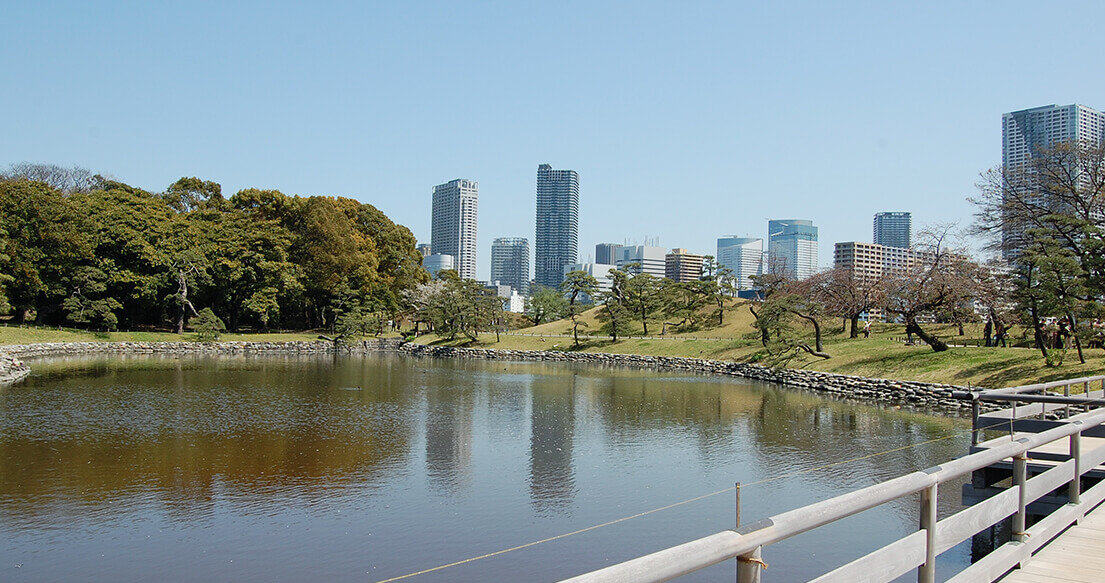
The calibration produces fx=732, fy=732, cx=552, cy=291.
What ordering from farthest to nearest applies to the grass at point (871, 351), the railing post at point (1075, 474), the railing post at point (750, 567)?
the grass at point (871, 351), the railing post at point (1075, 474), the railing post at point (750, 567)

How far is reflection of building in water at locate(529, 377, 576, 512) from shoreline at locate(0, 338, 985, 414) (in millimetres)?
10917

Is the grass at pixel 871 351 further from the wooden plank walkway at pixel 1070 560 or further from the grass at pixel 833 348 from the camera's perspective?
the wooden plank walkway at pixel 1070 560

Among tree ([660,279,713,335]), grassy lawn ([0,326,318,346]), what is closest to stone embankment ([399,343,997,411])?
tree ([660,279,713,335])

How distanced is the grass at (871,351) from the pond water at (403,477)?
199 inches

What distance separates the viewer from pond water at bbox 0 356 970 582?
27.9 feet

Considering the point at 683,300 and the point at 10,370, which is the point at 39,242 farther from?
the point at 683,300

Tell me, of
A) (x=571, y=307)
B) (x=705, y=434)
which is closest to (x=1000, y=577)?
(x=705, y=434)

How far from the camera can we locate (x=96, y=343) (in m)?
39.9

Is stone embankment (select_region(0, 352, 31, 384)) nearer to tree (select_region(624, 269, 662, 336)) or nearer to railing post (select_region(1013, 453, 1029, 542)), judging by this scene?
railing post (select_region(1013, 453, 1029, 542))

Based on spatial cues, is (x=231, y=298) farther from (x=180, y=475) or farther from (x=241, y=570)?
(x=241, y=570)

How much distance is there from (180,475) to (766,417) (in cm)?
1505

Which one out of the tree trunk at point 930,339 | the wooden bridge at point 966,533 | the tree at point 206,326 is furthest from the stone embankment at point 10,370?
the tree trunk at point 930,339

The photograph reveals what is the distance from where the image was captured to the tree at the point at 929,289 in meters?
30.1

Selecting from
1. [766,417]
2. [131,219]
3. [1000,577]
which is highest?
[131,219]
